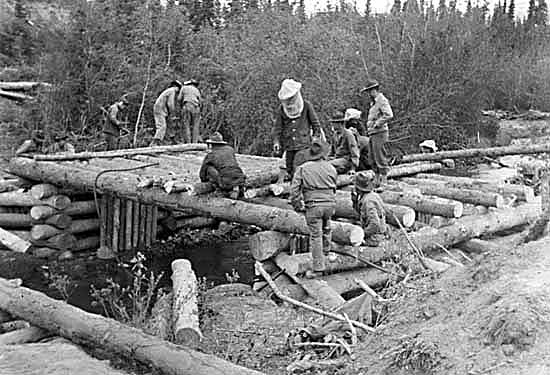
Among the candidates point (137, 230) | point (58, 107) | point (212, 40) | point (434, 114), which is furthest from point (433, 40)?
point (137, 230)

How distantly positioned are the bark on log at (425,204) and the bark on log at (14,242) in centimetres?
684

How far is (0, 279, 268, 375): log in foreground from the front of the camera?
19.2 ft

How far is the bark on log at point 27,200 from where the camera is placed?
45.0ft

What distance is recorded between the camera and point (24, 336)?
24.2 ft

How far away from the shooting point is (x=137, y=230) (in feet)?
47.2

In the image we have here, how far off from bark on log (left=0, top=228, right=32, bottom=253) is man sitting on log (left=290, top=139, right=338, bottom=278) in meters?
6.96

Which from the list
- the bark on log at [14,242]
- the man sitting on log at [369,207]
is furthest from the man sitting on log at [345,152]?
the bark on log at [14,242]

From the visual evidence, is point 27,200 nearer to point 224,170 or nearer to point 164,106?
point 164,106

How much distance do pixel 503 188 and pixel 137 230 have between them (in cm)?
688

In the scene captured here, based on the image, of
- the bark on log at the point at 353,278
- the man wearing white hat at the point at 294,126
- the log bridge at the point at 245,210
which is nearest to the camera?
the bark on log at the point at 353,278

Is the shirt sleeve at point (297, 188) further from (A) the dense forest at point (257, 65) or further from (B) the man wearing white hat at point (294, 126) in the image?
(A) the dense forest at point (257, 65)

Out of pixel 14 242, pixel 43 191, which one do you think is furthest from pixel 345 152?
pixel 14 242

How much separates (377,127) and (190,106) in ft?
18.6

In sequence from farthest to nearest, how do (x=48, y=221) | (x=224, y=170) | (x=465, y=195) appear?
(x=48, y=221) < (x=465, y=195) < (x=224, y=170)
